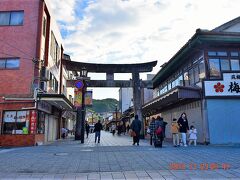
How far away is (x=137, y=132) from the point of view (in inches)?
653

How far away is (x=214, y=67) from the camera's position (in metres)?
17.6

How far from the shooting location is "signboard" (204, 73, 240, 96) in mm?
17048

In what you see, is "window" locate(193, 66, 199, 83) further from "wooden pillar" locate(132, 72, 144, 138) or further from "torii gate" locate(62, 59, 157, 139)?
"wooden pillar" locate(132, 72, 144, 138)

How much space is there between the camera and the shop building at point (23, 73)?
707 inches

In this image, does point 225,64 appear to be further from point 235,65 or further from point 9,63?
point 9,63

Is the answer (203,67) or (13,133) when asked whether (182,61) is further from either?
(13,133)

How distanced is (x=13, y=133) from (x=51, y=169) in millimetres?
11621

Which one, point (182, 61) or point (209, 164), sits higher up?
point (182, 61)

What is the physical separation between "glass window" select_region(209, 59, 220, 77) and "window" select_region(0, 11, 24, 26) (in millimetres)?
15158

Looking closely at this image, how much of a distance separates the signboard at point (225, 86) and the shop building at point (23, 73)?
1094 cm

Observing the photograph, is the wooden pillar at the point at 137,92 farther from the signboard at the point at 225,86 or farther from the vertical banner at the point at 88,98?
the signboard at the point at 225,86

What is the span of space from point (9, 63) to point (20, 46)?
1.58 m

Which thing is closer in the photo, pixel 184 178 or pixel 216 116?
pixel 184 178

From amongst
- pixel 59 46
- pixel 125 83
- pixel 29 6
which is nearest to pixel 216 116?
pixel 125 83
